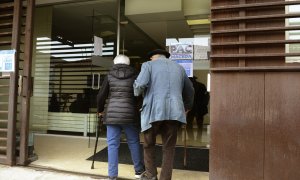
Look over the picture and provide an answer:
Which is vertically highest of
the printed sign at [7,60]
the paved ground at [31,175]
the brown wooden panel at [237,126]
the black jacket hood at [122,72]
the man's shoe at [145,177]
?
the printed sign at [7,60]

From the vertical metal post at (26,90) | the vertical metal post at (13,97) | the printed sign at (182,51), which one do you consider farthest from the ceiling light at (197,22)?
the vertical metal post at (13,97)

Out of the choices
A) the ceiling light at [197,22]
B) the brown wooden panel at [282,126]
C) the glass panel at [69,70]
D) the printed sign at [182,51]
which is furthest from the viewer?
the glass panel at [69,70]

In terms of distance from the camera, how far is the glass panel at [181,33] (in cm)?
544

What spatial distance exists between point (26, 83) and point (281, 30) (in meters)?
3.69

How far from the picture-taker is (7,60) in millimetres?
4473

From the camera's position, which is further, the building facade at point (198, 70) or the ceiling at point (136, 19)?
the ceiling at point (136, 19)

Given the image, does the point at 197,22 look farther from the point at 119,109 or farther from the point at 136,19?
the point at 119,109

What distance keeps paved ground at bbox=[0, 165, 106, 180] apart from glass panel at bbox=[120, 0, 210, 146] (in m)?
2.66

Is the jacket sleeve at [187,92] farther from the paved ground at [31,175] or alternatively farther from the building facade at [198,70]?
the paved ground at [31,175]

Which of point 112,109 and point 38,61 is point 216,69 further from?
point 38,61

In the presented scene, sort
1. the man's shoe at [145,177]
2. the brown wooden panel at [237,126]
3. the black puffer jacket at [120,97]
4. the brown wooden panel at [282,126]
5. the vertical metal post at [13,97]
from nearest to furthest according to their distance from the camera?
the brown wooden panel at [282,126] → the brown wooden panel at [237,126] → the man's shoe at [145,177] → the black puffer jacket at [120,97] → the vertical metal post at [13,97]

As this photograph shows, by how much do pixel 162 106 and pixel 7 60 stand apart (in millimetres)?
2768

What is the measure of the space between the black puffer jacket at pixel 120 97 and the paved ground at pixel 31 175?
3.27 ft

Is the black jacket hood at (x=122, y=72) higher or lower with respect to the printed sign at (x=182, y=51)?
lower
